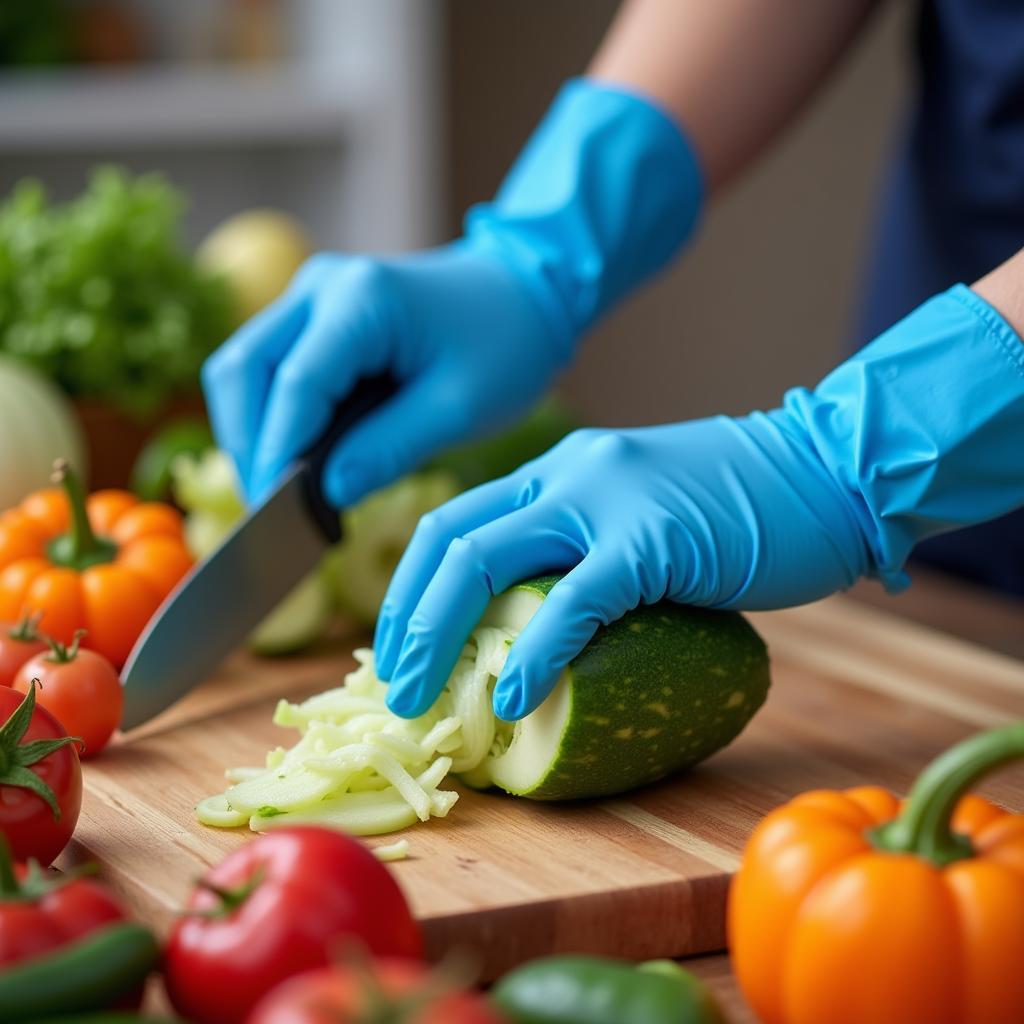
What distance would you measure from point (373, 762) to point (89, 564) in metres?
0.59

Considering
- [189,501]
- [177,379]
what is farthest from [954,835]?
[177,379]

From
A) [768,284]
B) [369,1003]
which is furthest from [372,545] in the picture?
[768,284]

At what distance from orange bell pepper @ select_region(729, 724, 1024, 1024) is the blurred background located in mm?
1640

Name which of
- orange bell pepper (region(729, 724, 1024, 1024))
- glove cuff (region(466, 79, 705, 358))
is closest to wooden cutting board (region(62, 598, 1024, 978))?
orange bell pepper (region(729, 724, 1024, 1024))

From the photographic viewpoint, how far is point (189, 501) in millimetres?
1991

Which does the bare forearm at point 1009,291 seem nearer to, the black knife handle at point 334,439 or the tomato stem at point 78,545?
the black knife handle at point 334,439

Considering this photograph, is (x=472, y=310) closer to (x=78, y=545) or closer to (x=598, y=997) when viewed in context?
(x=78, y=545)

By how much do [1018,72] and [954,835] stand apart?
1.42 m

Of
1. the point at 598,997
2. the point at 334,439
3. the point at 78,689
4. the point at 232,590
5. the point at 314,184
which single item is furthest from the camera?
the point at 314,184

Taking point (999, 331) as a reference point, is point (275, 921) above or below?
below

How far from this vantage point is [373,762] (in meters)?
1.30

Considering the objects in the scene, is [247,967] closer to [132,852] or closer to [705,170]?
[132,852]

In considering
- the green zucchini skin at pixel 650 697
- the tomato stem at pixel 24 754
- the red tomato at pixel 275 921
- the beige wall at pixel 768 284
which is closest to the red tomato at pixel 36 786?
the tomato stem at pixel 24 754

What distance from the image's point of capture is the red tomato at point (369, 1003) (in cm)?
64
